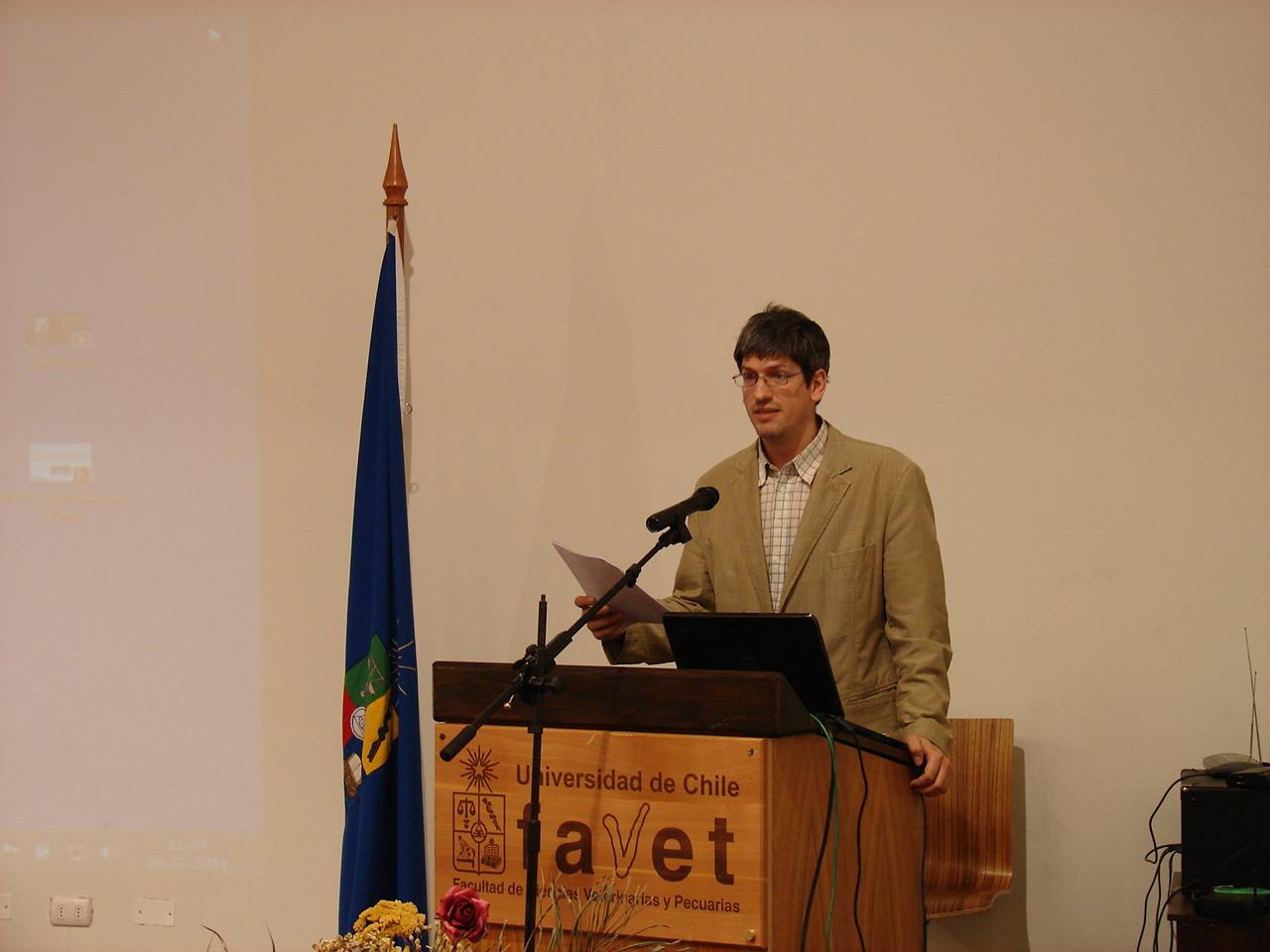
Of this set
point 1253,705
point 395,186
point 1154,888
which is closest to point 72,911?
point 395,186

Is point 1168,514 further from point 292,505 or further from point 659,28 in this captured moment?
point 292,505

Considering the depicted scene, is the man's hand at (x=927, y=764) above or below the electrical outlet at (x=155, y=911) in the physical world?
above

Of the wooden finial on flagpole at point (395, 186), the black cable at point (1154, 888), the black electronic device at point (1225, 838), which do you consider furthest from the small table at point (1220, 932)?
the wooden finial on flagpole at point (395, 186)

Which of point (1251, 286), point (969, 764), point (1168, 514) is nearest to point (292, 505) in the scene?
point (969, 764)

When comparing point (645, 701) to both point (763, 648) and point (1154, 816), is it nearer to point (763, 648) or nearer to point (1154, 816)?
point (763, 648)

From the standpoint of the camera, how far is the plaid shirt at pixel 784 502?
293cm

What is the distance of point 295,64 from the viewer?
462 cm

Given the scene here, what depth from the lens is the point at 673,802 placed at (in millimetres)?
2109

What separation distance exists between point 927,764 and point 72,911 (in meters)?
3.28

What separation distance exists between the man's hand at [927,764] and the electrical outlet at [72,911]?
3.20 metres

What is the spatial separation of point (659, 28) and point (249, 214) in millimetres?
1497

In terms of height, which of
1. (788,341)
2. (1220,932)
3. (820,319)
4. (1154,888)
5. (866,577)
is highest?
(820,319)

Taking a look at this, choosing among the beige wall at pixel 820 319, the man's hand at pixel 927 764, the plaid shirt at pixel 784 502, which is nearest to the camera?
the man's hand at pixel 927 764

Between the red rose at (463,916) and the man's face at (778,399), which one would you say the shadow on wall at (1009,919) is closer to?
the man's face at (778,399)
